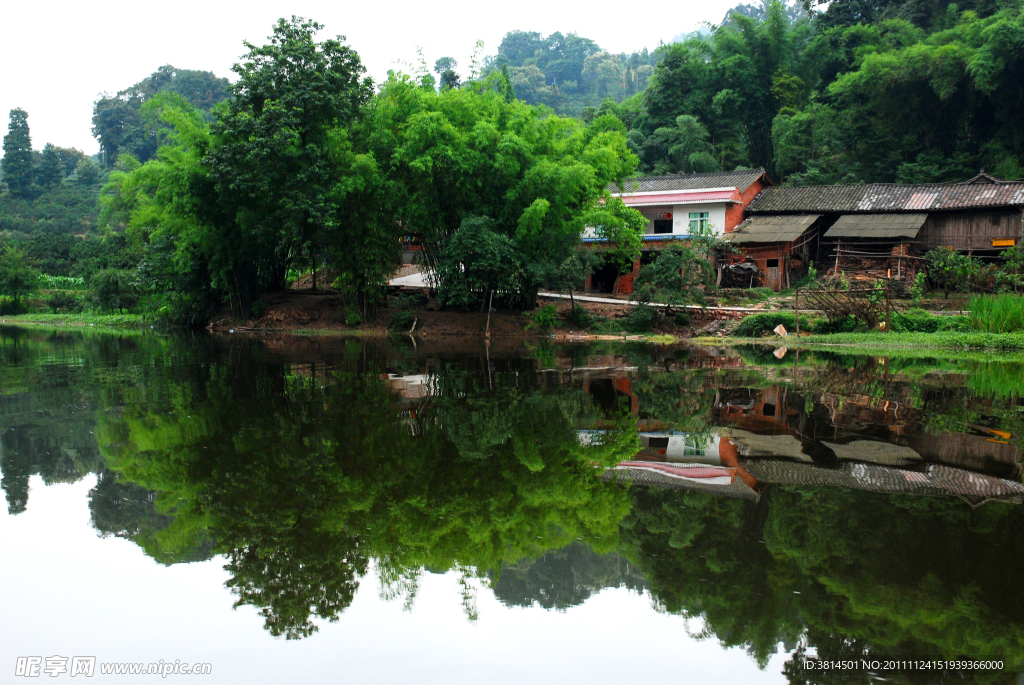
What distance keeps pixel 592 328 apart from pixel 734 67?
2322 cm

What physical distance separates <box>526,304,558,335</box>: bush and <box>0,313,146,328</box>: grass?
19.8 meters

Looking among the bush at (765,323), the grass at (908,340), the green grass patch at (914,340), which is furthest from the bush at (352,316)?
the green grass patch at (914,340)

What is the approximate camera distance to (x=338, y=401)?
34.3 feet

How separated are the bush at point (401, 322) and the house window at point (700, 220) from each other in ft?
43.2

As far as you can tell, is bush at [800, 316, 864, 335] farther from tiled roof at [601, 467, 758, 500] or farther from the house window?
tiled roof at [601, 467, 758, 500]

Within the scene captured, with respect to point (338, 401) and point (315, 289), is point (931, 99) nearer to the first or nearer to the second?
point (315, 289)

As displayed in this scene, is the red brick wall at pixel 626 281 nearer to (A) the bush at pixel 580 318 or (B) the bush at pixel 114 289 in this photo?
(A) the bush at pixel 580 318

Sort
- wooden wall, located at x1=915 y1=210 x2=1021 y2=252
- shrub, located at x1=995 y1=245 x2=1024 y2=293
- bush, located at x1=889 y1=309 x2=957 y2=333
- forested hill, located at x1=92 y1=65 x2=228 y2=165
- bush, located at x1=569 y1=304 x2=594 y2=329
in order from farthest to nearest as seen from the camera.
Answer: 1. forested hill, located at x1=92 y1=65 x2=228 y2=165
2. wooden wall, located at x1=915 y1=210 x2=1021 y2=252
3. bush, located at x1=569 y1=304 x2=594 y2=329
4. shrub, located at x1=995 y1=245 x2=1024 y2=293
5. bush, located at x1=889 y1=309 x2=957 y2=333

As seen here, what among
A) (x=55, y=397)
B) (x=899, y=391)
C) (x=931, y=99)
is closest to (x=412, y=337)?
(x=55, y=397)

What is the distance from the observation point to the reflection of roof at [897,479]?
611cm

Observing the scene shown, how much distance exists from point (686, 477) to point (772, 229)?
26280 millimetres

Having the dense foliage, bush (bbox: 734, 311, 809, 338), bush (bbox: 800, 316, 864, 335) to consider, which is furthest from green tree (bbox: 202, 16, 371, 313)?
bush (bbox: 800, 316, 864, 335)

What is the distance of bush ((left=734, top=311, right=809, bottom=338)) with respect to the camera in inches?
906

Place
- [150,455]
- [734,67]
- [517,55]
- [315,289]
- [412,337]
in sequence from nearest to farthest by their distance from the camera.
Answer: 1. [150,455]
2. [412,337]
3. [315,289]
4. [734,67]
5. [517,55]
